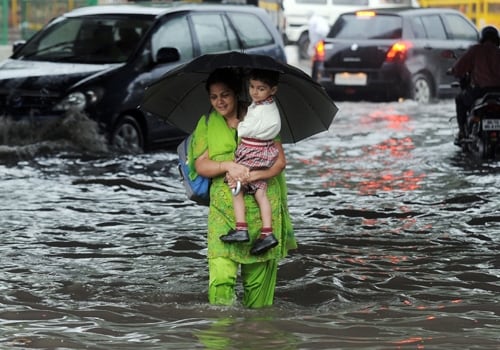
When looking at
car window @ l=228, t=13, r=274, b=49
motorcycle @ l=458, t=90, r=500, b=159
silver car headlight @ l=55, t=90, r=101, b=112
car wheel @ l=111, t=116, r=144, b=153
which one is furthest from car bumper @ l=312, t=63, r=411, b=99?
silver car headlight @ l=55, t=90, r=101, b=112

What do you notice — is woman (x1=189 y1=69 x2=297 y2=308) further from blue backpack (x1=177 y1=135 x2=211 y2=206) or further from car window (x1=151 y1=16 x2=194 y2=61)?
car window (x1=151 y1=16 x2=194 y2=61)

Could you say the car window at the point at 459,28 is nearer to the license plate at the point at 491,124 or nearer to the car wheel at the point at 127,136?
the license plate at the point at 491,124

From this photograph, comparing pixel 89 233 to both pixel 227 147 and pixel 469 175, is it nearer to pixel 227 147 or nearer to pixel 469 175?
pixel 227 147

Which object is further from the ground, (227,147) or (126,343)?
(227,147)

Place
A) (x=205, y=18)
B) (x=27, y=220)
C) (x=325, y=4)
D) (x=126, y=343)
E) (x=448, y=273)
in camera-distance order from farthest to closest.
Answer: (x=325, y=4), (x=205, y=18), (x=27, y=220), (x=448, y=273), (x=126, y=343)

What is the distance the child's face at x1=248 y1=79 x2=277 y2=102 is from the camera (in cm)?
692

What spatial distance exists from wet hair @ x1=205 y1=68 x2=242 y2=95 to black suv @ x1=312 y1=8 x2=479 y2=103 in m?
16.8

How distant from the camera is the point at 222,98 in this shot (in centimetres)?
693

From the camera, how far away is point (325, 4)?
39906mm

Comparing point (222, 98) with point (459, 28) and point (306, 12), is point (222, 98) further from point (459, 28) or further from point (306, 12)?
point (306, 12)

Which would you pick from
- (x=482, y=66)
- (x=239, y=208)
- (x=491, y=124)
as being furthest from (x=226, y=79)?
(x=482, y=66)

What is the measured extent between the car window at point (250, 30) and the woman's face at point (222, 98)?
34.8ft

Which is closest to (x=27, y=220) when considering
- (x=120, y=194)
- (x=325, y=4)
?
(x=120, y=194)

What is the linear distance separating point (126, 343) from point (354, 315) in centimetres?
141
